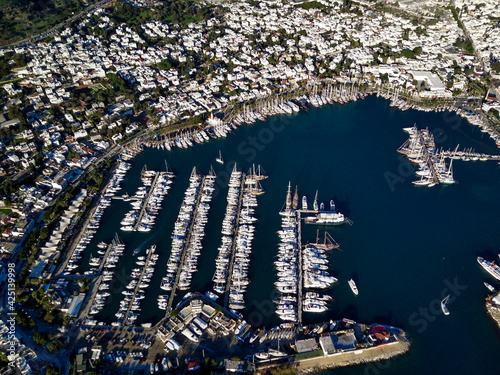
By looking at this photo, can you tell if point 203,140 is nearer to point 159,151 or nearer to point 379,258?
point 159,151

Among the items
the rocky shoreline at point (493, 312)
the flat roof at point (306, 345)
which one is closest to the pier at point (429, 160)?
the rocky shoreline at point (493, 312)

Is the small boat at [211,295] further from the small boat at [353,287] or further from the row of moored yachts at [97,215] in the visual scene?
the row of moored yachts at [97,215]

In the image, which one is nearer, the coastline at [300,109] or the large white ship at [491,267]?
the large white ship at [491,267]

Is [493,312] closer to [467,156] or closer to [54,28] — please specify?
[467,156]

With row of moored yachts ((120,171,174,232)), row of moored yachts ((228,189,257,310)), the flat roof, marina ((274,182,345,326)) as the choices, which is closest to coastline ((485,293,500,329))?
marina ((274,182,345,326))

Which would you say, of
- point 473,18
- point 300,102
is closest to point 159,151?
point 300,102

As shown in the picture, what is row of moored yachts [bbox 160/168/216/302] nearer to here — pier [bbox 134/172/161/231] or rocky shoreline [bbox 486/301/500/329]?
pier [bbox 134/172/161/231]

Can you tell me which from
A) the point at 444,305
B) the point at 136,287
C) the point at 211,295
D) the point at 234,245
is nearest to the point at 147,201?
the point at 136,287
